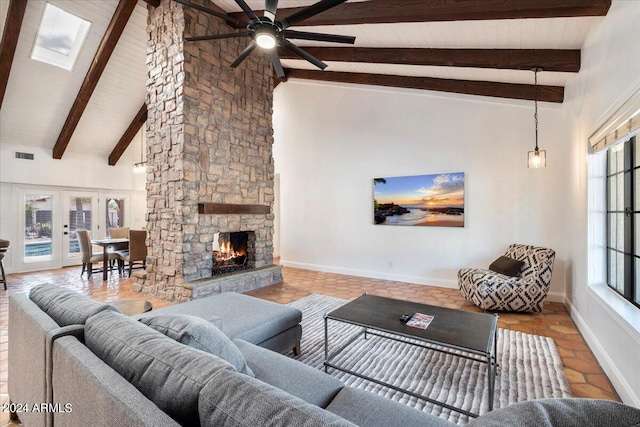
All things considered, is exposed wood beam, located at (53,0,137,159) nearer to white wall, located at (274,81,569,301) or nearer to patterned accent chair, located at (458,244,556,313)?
white wall, located at (274,81,569,301)

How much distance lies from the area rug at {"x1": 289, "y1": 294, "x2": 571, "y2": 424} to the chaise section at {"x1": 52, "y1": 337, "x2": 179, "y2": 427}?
1.79 metres

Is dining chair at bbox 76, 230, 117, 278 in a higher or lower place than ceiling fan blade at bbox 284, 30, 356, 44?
lower

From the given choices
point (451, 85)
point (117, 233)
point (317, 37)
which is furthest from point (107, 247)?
point (451, 85)

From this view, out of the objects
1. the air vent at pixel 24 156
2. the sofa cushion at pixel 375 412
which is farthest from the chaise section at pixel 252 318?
the air vent at pixel 24 156

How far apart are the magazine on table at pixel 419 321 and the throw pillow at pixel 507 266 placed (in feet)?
7.69

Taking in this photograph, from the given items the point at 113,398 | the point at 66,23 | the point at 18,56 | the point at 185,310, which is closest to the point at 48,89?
the point at 18,56

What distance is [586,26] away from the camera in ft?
9.64

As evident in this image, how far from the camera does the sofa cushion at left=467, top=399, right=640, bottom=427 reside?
2.11ft

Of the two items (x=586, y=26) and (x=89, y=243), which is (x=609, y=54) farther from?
(x=89, y=243)

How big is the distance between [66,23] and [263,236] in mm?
4682

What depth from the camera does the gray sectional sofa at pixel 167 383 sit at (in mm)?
783

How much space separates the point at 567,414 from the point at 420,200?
5.11m

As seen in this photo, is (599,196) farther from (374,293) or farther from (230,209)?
(230,209)

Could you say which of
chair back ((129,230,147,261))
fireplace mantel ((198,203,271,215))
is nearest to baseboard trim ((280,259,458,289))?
fireplace mantel ((198,203,271,215))
